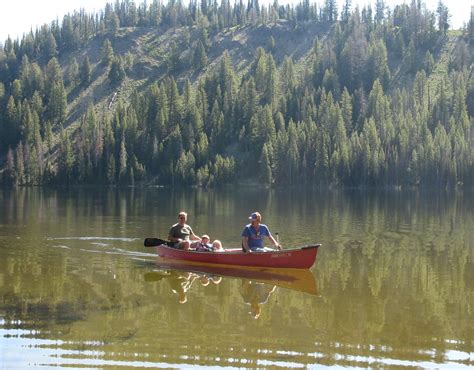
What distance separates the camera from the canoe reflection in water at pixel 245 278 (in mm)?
30109

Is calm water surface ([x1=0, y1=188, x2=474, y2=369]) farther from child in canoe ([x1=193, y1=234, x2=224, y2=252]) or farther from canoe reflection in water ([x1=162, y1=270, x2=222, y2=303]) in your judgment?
child in canoe ([x1=193, y1=234, x2=224, y2=252])

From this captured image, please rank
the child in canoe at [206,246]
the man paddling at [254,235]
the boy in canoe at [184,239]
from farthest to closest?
1. the boy in canoe at [184,239]
2. the child in canoe at [206,246]
3. the man paddling at [254,235]

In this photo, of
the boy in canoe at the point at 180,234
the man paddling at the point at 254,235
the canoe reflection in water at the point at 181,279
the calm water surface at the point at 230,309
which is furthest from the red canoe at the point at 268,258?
the boy in canoe at the point at 180,234

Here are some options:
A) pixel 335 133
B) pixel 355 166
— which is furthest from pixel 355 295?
pixel 335 133

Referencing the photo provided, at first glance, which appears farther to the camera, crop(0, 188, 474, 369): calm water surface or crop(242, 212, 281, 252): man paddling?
crop(242, 212, 281, 252): man paddling

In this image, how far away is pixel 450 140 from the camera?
17875 centimetres

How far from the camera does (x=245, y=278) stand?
34.4 m

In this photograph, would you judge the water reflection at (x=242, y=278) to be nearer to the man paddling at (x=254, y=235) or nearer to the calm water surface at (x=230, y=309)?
the calm water surface at (x=230, y=309)

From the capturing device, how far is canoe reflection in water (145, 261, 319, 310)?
30109mm

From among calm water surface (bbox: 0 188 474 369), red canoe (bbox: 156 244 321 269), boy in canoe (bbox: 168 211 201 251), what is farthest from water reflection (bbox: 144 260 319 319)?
boy in canoe (bbox: 168 211 201 251)

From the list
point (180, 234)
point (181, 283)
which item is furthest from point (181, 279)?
point (180, 234)

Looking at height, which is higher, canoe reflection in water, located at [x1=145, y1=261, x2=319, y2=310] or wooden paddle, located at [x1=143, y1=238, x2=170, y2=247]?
wooden paddle, located at [x1=143, y1=238, x2=170, y2=247]

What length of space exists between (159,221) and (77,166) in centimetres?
13021

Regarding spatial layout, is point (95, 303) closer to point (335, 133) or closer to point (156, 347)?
point (156, 347)
